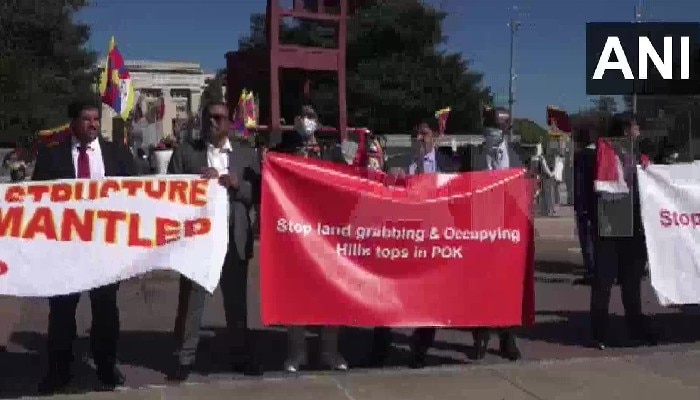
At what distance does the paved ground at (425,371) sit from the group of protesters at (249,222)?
7.0 inches

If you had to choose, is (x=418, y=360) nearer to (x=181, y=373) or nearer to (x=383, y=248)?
(x=383, y=248)

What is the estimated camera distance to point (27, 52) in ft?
180

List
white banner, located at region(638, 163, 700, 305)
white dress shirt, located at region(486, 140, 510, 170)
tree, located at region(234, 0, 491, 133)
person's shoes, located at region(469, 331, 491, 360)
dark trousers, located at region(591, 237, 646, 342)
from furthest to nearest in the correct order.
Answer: tree, located at region(234, 0, 491, 133) < dark trousers, located at region(591, 237, 646, 342) < white banner, located at region(638, 163, 700, 305) < white dress shirt, located at region(486, 140, 510, 170) < person's shoes, located at region(469, 331, 491, 360)

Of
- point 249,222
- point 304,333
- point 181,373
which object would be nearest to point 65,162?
point 249,222

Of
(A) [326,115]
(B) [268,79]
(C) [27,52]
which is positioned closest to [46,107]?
(C) [27,52]

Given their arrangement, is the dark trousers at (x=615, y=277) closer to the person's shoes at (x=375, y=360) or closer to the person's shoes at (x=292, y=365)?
the person's shoes at (x=375, y=360)

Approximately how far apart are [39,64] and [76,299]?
5381 cm

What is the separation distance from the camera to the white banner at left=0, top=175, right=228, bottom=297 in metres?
5.86

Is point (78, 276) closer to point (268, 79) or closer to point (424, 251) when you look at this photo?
point (424, 251)

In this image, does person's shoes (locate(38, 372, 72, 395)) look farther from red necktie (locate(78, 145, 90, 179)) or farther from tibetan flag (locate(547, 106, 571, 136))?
tibetan flag (locate(547, 106, 571, 136))

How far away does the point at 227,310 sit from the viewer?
636 centimetres

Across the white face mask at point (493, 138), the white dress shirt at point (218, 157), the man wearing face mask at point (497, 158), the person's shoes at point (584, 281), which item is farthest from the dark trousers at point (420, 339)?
the person's shoes at point (584, 281)

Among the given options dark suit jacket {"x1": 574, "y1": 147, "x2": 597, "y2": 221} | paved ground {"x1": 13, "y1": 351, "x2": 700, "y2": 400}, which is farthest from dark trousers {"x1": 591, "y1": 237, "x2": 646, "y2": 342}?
paved ground {"x1": 13, "y1": 351, "x2": 700, "y2": 400}

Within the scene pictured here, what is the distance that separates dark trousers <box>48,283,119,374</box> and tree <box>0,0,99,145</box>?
4265cm
